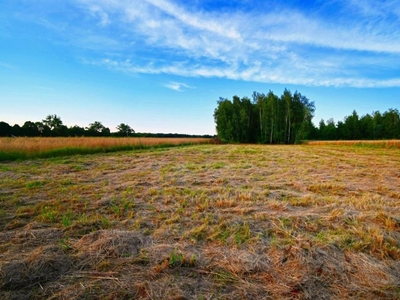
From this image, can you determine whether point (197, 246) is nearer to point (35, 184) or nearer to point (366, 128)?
point (35, 184)

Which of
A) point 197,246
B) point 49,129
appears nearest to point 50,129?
point 49,129

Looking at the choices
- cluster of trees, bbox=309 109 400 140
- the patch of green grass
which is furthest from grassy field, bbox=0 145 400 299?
cluster of trees, bbox=309 109 400 140

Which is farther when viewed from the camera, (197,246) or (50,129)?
(50,129)

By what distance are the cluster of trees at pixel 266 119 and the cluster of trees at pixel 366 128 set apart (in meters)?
28.9

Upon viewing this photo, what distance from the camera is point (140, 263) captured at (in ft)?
7.26

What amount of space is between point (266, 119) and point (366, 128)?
4313 cm

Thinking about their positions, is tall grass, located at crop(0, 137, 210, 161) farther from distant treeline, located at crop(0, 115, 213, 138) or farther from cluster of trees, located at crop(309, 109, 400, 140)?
cluster of trees, located at crop(309, 109, 400, 140)

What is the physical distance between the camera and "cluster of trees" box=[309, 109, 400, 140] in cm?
5915

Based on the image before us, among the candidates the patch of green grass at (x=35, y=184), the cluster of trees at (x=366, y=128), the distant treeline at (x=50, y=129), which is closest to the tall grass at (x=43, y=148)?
the patch of green grass at (x=35, y=184)

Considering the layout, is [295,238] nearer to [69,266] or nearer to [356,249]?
[356,249]

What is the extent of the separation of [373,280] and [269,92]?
46.9 meters

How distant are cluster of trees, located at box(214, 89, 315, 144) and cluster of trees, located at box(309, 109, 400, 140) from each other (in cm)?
2890

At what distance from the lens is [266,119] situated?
4284cm

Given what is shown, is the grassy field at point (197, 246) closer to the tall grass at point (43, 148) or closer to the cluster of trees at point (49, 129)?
the tall grass at point (43, 148)
